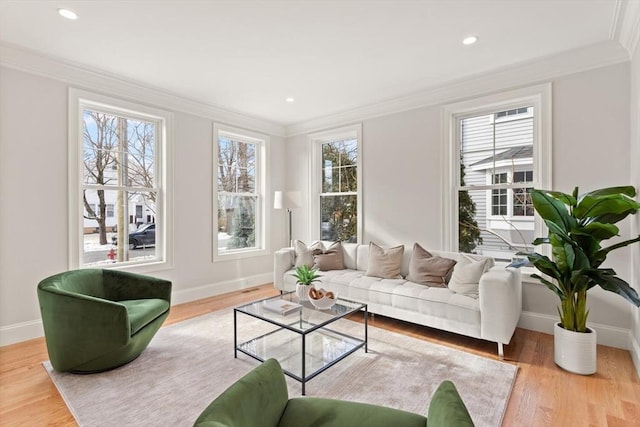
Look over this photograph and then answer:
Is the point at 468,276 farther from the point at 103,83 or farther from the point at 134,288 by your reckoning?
the point at 103,83

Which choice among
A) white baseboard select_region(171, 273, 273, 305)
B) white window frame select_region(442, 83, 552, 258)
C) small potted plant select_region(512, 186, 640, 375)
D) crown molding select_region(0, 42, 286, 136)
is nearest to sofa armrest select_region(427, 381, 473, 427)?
small potted plant select_region(512, 186, 640, 375)

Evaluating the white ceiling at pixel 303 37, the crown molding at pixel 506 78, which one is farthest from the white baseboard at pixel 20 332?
the crown molding at pixel 506 78

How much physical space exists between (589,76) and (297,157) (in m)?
4.01

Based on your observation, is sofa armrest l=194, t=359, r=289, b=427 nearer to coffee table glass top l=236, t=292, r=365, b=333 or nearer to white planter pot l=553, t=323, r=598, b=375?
coffee table glass top l=236, t=292, r=365, b=333

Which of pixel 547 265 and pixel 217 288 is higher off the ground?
pixel 547 265

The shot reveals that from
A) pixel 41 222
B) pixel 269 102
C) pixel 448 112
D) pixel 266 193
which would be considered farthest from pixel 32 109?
pixel 448 112

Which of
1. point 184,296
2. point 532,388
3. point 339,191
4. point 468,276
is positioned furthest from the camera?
point 339,191

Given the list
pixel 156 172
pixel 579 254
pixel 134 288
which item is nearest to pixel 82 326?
pixel 134 288

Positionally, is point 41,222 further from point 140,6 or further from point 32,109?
point 140,6

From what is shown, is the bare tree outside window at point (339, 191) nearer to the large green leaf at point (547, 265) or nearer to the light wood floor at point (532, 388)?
the light wood floor at point (532, 388)

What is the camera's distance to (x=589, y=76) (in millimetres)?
3133

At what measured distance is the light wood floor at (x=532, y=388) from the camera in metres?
1.98

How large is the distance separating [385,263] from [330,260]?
0.78 metres

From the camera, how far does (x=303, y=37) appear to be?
2877 mm
